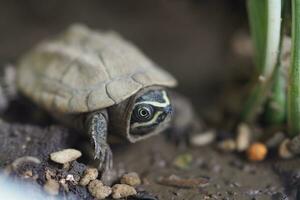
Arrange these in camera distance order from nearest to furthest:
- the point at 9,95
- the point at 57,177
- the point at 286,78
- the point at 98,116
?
1. the point at 57,177
2. the point at 98,116
3. the point at 286,78
4. the point at 9,95

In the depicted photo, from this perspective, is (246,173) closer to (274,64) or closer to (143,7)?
(274,64)

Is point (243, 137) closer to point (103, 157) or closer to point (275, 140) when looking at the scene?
point (275, 140)

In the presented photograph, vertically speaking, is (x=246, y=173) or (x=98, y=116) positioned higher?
(x=98, y=116)

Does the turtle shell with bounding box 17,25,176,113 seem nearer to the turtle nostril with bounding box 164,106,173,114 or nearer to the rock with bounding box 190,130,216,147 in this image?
the turtle nostril with bounding box 164,106,173,114

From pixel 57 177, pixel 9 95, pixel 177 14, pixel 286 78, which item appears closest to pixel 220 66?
pixel 177 14

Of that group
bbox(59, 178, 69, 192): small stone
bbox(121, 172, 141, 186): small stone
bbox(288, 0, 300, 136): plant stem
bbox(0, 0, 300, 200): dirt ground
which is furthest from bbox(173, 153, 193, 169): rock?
bbox(59, 178, 69, 192): small stone

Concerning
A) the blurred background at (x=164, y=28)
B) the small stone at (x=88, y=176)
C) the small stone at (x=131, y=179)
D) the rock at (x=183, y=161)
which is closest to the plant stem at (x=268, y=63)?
the rock at (x=183, y=161)

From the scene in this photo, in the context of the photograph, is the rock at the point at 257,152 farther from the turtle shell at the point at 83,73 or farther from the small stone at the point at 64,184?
the small stone at the point at 64,184

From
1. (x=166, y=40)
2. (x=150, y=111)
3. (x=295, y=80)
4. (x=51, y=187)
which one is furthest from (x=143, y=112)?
(x=166, y=40)
